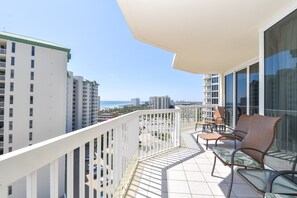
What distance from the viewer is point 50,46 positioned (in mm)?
16328

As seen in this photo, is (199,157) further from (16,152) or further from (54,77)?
(54,77)

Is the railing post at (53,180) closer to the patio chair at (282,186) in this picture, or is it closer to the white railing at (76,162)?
the white railing at (76,162)

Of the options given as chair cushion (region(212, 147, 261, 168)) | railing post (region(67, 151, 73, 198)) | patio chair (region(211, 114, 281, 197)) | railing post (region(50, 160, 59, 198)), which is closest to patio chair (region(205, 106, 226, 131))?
patio chair (region(211, 114, 281, 197))

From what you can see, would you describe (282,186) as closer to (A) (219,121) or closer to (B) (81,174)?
(B) (81,174)

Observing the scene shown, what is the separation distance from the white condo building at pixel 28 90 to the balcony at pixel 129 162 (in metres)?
15.6

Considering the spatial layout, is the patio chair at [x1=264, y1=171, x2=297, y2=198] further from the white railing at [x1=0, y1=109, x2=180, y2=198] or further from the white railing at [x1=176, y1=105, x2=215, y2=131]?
the white railing at [x1=176, y1=105, x2=215, y2=131]

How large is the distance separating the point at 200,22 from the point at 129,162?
2.53 m

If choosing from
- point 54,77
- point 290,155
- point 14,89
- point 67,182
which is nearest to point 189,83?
point 54,77

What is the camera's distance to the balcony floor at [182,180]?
2121mm

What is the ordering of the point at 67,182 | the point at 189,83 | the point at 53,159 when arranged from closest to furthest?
the point at 53,159, the point at 67,182, the point at 189,83

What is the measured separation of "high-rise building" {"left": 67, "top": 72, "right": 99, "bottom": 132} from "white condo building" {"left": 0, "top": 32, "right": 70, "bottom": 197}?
8.40 metres

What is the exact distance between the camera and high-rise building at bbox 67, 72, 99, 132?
2669 cm

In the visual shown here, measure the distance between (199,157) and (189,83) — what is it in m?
21.7

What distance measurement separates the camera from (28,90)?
15.8m
